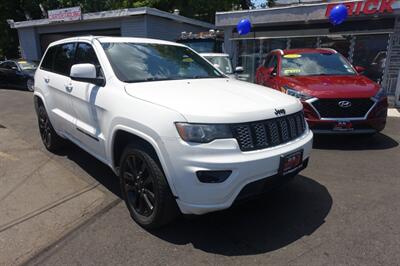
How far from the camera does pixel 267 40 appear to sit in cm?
1428

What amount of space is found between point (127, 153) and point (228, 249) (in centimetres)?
129

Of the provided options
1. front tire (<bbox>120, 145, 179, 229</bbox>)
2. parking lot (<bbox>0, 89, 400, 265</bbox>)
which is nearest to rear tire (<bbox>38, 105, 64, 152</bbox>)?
parking lot (<bbox>0, 89, 400, 265</bbox>)

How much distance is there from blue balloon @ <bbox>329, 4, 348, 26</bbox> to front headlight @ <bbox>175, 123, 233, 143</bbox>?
10.4 m

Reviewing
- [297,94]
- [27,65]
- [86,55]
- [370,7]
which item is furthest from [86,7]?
[86,55]

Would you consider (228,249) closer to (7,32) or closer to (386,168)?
(386,168)

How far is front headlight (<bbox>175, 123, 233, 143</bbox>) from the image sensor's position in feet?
8.80

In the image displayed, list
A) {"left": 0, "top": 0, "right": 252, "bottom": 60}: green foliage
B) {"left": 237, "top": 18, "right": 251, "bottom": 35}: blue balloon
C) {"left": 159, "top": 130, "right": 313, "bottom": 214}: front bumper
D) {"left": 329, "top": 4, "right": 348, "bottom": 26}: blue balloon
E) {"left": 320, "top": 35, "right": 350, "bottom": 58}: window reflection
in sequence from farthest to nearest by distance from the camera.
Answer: {"left": 0, "top": 0, "right": 252, "bottom": 60}: green foliage < {"left": 237, "top": 18, "right": 251, "bottom": 35}: blue balloon < {"left": 320, "top": 35, "right": 350, "bottom": 58}: window reflection < {"left": 329, "top": 4, "right": 348, "bottom": 26}: blue balloon < {"left": 159, "top": 130, "right": 313, "bottom": 214}: front bumper

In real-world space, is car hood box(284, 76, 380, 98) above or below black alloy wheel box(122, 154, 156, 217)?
above

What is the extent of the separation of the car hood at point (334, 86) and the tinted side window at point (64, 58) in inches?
Answer: 146

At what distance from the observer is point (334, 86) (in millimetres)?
5844

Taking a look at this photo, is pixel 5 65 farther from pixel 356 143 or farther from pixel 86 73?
pixel 356 143

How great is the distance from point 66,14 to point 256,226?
1924 cm

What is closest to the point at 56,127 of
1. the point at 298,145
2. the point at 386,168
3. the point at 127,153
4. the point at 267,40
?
the point at 127,153

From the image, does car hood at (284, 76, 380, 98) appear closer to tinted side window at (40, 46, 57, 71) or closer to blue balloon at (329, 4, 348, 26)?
tinted side window at (40, 46, 57, 71)
